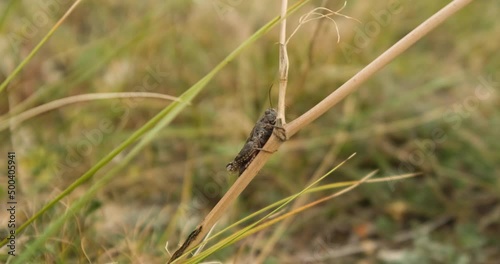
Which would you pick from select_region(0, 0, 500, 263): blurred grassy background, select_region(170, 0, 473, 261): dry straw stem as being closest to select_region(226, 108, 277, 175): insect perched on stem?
select_region(170, 0, 473, 261): dry straw stem

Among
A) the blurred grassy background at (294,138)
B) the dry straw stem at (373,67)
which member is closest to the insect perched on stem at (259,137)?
the dry straw stem at (373,67)

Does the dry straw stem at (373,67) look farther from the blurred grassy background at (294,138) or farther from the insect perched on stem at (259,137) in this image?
the blurred grassy background at (294,138)

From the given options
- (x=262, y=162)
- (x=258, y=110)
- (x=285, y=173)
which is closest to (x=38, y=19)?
(x=258, y=110)

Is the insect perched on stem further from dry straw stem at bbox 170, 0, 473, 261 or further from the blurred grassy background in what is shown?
the blurred grassy background

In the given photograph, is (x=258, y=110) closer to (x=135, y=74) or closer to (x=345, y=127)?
(x=345, y=127)

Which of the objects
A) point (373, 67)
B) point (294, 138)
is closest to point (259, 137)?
point (373, 67)

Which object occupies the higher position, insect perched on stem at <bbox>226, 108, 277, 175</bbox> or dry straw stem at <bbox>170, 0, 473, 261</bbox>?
insect perched on stem at <bbox>226, 108, 277, 175</bbox>

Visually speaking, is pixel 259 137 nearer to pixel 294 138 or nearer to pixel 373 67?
pixel 373 67

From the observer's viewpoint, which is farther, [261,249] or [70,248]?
[261,249]

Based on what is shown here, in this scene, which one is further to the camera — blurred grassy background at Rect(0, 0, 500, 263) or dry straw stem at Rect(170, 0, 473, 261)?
blurred grassy background at Rect(0, 0, 500, 263)
